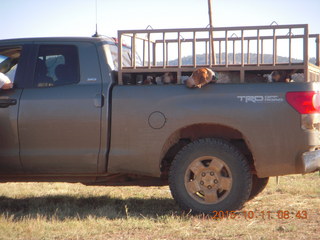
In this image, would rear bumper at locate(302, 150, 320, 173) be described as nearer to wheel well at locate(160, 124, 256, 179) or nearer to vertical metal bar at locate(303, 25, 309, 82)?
wheel well at locate(160, 124, 256, 179)

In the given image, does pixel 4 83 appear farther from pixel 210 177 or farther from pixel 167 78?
pixel 210 177

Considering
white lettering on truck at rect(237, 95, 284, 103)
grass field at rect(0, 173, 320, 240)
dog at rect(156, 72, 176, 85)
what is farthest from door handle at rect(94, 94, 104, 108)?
white lettering on truck at rect(237, 95, 284, 103)

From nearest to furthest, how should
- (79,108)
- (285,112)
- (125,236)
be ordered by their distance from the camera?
(125,236)
(285,112)
(79,108)

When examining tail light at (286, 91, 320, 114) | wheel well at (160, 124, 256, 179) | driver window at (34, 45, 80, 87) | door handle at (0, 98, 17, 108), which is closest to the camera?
tail light at (286, 91, 320, 114)

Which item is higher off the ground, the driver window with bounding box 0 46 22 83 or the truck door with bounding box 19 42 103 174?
the driver window with bounding box 0 46 22 83

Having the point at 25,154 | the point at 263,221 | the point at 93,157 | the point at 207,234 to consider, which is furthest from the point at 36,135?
the point at 263,221

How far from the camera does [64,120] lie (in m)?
5.70

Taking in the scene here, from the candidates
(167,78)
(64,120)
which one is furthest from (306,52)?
(64,120)

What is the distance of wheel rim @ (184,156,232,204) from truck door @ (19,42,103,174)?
1.09 metres

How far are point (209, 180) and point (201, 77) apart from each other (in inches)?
43.1

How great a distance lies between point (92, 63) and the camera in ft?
19.3

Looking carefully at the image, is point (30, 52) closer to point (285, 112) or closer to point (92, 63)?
point (92, 63)

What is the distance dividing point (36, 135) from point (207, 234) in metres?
2.25
